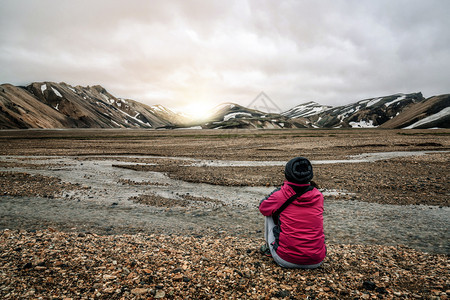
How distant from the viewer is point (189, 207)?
13945mm

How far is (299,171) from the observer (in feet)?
18.3

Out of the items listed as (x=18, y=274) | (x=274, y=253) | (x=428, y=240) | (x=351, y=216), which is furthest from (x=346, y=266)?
(x=18, y=274)

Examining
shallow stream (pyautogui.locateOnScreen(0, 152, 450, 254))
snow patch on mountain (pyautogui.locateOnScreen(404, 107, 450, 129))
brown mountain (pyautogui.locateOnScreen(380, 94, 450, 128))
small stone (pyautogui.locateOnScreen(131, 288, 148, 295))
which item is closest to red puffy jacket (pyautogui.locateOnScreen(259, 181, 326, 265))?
small stone (pyautogui.locateOnScreen(131, 288, 148, 295))

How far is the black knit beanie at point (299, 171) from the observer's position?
5.50 meters

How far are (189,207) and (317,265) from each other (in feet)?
29.1

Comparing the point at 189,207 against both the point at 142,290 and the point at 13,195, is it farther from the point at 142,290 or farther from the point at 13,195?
the point at 13,195

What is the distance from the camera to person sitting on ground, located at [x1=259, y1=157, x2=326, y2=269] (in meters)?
5.61

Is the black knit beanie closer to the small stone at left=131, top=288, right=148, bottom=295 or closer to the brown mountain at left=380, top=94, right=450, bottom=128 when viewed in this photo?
the small stone at left=131, top=288, right=148, bottom=295

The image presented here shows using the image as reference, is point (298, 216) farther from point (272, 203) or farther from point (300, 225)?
point (272, 203)

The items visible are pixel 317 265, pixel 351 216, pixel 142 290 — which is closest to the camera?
pixel 142 290

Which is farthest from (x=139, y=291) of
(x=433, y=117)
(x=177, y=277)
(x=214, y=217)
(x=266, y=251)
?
(x=433, y=117)

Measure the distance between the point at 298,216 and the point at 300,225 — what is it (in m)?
0.22

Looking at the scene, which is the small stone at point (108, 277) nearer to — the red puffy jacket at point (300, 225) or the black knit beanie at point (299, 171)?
the red puffy jacket at point (300, 225)

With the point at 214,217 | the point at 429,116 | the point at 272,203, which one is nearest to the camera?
the point at 272,203
